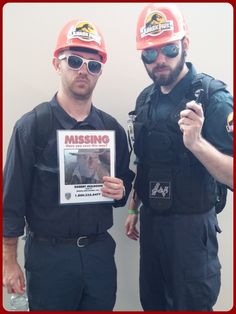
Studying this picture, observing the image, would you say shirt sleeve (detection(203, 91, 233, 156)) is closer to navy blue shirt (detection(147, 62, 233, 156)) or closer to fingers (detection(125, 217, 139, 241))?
navy blue shirt (detection(147, 62, 233, 156))

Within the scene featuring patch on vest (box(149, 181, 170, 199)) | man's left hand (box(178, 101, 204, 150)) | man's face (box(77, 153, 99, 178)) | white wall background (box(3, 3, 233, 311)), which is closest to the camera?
man's left hand (box(178, 101, 204, 150))

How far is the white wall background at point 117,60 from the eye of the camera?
1869 millimetres

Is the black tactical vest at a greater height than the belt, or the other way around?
the black tactical vest

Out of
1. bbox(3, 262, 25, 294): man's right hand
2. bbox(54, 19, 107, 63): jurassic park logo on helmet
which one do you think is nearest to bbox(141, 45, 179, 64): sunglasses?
bbox(54, 19, 107, 63): jurassic park logo on helmet

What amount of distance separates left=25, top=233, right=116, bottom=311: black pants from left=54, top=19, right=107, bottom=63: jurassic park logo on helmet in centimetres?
88

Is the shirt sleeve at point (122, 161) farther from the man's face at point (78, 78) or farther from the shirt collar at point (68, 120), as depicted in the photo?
the man's face at point (78, 78)

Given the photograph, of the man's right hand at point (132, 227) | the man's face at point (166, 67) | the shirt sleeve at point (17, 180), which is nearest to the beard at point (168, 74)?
the man's face at point (166, 67)

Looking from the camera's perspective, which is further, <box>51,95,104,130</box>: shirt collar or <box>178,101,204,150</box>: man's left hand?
<box>51,95,104,130</box>: shirt collar

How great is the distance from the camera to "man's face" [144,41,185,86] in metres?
1.56

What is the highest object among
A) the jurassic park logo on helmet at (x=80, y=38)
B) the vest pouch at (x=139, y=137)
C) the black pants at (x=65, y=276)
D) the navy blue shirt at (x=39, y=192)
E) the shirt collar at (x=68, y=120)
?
the jurassic park logo on helmet at (x=80, y=38)

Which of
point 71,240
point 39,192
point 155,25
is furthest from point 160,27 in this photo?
point 71,240

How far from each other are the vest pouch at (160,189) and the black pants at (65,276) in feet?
1.06

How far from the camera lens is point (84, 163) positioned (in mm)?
1475

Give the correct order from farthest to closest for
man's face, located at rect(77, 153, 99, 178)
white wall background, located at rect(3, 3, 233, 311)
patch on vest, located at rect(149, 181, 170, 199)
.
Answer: white wall background, located at rect(3, 3, 233, 311), patch on vest, located at rect(149, 181, 170, 199), man's face, located at rect(77, 153, 99, 178)
